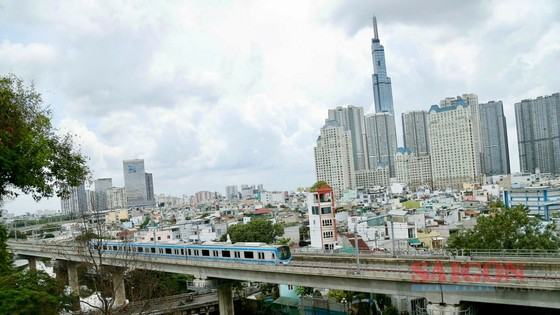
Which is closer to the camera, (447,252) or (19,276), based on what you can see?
(19,276)

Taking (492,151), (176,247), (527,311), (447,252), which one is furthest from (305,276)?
(492,151)

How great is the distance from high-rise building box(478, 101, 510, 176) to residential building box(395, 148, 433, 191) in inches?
550

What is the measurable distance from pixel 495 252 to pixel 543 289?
4597mm

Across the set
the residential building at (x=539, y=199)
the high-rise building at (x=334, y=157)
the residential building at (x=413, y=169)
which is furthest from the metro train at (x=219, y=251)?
the residential building at (x=413, y=169)

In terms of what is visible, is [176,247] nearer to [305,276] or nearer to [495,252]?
[305,276]

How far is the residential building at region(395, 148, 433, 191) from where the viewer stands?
4914 inches

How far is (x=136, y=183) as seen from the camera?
16512 centimetres

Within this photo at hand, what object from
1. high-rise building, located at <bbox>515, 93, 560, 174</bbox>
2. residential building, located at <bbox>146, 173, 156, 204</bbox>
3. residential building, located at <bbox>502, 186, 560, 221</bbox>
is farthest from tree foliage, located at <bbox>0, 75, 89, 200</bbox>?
residential building, located at <bbox>146, 173, 156, 204</bbox>

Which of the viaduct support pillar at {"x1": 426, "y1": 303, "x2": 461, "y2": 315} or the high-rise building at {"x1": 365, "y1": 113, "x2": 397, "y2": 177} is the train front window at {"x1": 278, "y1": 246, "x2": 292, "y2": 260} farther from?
the high-rise building at {"x1": 365, "y1": 113, "x2": 397, "y2": 177}

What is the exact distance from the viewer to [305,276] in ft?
68.2

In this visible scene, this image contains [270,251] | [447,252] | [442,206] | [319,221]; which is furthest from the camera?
[442,206]

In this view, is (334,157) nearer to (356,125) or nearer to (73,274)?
(356,125)

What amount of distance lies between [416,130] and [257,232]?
115 meters

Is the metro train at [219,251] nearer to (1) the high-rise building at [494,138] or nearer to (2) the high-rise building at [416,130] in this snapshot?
(1) the high-rise building at [494,138]
